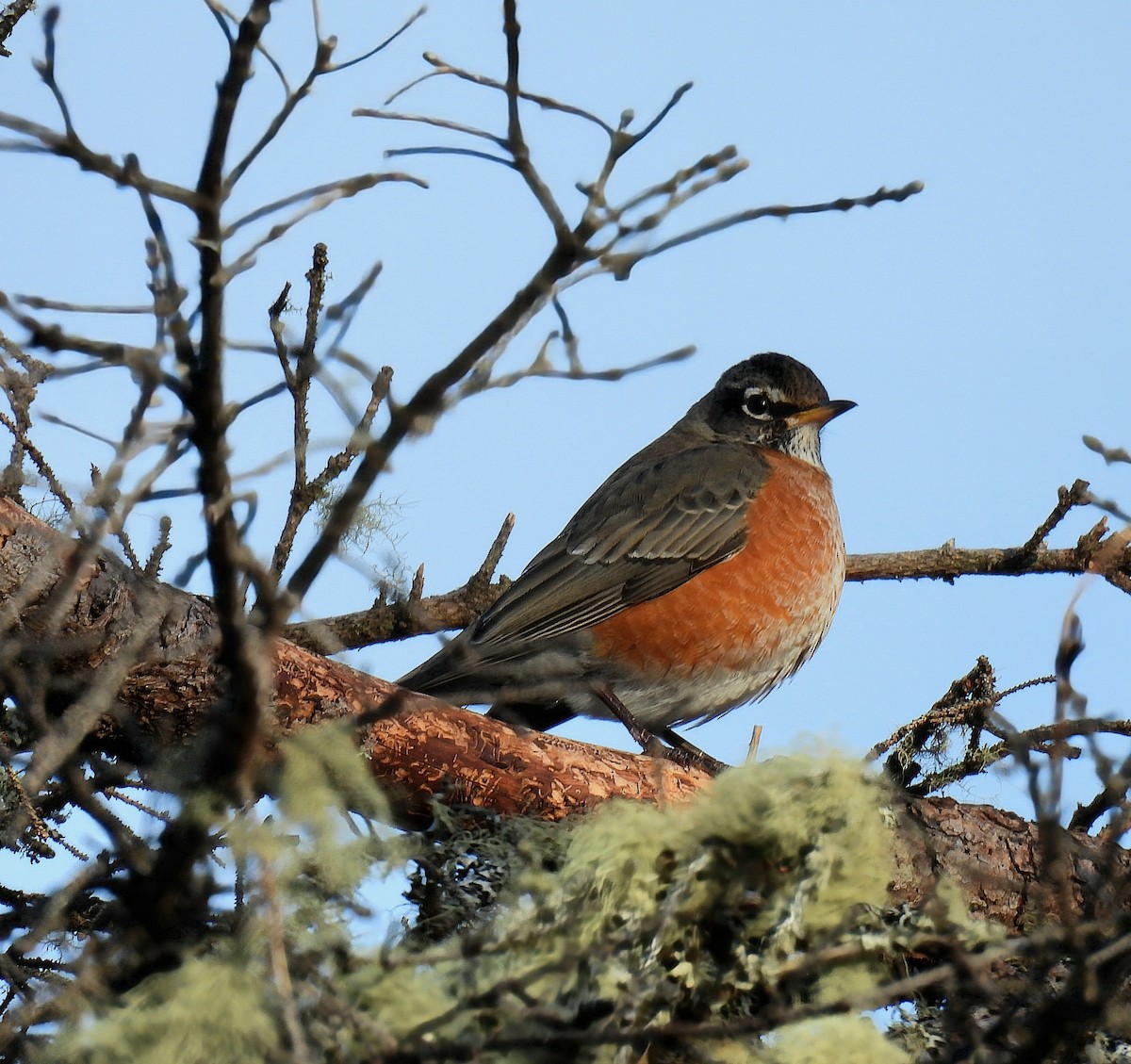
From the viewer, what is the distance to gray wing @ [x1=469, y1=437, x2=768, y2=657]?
5.35 meters

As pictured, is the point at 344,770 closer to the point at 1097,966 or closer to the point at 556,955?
the point at 556,955

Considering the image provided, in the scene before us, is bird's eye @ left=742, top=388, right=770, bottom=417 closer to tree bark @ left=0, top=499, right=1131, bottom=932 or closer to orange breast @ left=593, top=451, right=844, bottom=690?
orange breast @ left=593, top=451, right=844, bottom=690

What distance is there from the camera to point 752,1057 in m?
2.46

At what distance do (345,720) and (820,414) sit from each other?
4.13 meters

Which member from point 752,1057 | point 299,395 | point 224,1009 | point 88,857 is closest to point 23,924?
point 88,857

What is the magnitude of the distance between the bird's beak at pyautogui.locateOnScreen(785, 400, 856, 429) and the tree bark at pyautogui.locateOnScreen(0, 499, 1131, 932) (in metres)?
3.07

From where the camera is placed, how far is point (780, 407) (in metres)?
6.89

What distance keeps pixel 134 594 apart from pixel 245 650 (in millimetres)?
1637

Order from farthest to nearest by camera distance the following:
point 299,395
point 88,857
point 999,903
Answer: point 299,395 → point 999,903 → point 88,857

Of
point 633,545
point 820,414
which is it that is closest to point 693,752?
point 633,545

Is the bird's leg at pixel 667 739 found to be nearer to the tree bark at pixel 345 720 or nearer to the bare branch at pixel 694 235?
the tree bark at pixel 345 720

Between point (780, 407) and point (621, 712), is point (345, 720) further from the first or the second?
point (780, 407)

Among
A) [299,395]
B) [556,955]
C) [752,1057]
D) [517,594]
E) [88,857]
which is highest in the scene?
[299,395]

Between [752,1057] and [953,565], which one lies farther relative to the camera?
[953,565]
